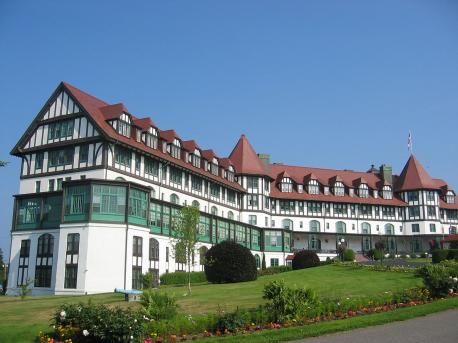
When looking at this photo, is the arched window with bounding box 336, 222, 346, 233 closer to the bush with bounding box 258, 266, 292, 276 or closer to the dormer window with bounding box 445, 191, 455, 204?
the dormer window with bounding box 445, 191, 455, 204

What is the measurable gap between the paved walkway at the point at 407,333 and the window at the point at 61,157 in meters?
36.3

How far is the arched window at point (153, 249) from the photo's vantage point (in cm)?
4103

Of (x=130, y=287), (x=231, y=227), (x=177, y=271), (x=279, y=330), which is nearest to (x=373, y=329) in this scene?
(x=279, y=330)

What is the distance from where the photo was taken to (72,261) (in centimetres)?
3662

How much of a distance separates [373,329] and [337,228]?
6768 centimetres

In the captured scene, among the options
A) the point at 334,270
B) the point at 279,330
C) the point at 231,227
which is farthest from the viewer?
the point at 231,227

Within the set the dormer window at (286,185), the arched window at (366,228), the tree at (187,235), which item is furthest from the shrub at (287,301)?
the arched window at (366,228)

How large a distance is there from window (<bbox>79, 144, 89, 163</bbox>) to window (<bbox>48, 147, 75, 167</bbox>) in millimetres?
1152

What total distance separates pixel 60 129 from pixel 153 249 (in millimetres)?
15013

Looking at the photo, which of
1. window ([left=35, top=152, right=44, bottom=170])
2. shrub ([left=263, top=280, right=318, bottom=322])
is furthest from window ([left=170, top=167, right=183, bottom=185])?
shrub ([left=263, top=280, right=318, bottom=322])

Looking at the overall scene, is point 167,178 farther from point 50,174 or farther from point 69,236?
point 69,236

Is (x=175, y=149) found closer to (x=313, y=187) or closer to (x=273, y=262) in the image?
(x=273, y=262)

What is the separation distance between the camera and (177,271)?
44.3m

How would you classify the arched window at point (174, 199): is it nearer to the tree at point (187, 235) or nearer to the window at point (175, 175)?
the window at point (175, 175)
